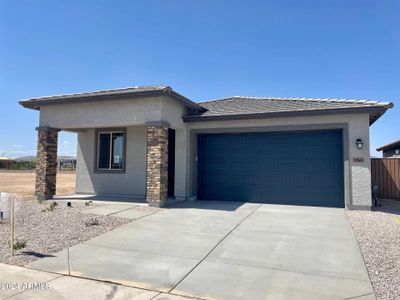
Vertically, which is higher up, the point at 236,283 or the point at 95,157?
the point at 95,157

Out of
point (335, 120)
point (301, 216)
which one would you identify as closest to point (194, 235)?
point (301, 216)

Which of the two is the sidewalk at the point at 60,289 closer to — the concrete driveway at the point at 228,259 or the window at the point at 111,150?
the concrete driveway at the point at 228,259

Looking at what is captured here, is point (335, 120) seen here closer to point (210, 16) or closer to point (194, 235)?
point (210, 16)

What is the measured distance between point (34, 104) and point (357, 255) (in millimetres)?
12659

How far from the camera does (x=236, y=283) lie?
14.2 ft

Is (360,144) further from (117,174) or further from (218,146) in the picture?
(117,174)

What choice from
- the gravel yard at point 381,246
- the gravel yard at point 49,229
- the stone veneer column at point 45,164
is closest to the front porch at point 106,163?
the stone veneer column at point 45,164

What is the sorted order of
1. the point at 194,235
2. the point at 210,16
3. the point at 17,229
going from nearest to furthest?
the point at 194,235
the point at 17,229
the point at 210,16

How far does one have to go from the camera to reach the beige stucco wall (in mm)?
10281

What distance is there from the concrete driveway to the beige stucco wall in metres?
2.75

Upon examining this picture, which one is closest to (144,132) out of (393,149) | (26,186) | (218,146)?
(218,146)

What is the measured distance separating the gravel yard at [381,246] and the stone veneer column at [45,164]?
11422mm

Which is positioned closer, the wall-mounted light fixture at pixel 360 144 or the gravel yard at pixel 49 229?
the gravel yard at pixel 49 229

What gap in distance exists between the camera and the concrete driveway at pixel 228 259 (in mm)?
4199
